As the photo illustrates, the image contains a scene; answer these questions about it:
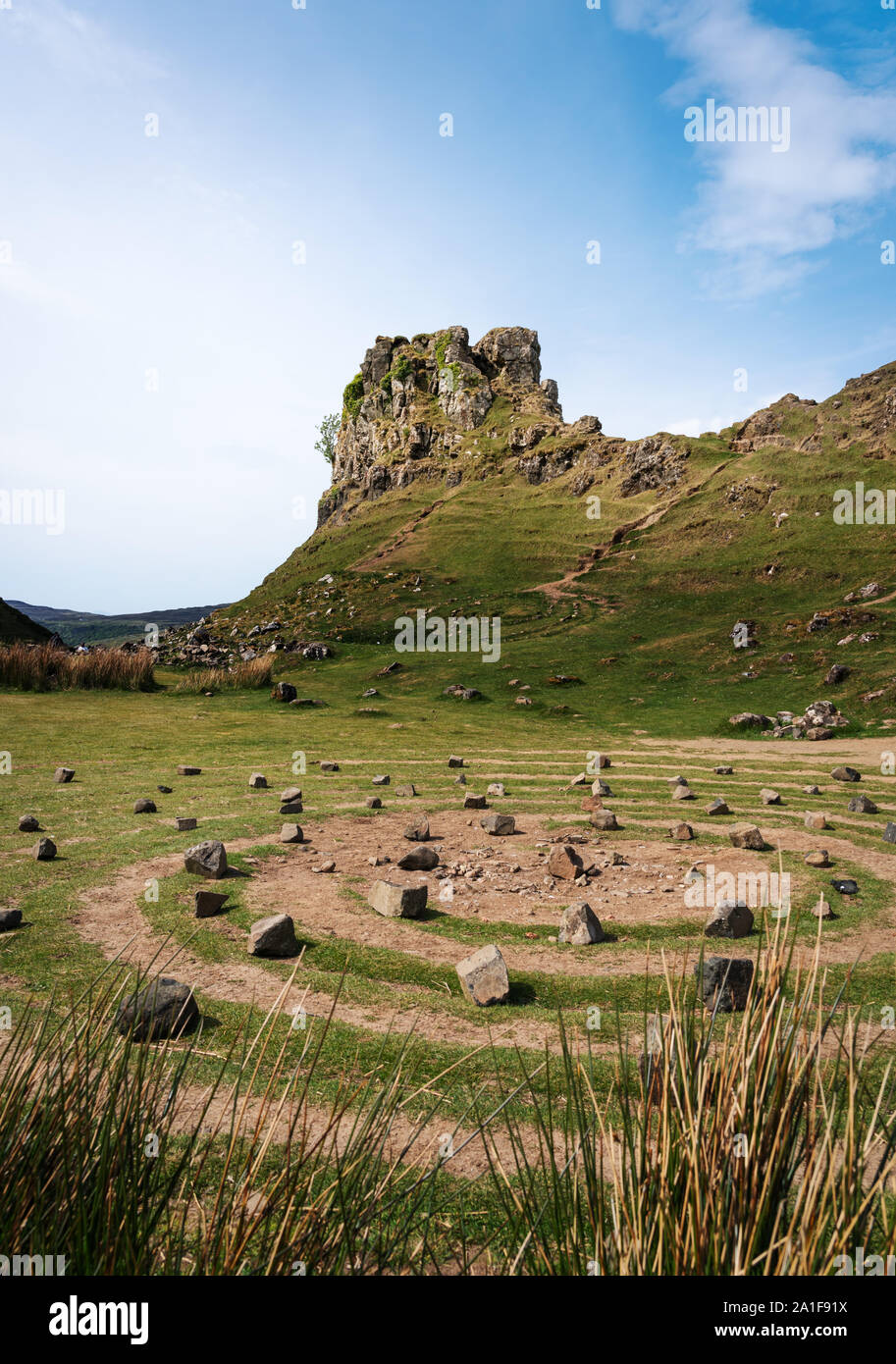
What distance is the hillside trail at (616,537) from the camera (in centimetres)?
5434

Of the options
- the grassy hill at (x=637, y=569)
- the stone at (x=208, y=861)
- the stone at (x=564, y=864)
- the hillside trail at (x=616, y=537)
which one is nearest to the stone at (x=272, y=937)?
the stone at (x=208, y=861)

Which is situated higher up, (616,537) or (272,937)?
(616,537)

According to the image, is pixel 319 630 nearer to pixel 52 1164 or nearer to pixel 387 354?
pixel 52 1164

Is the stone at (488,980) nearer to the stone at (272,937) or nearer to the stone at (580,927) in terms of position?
the stone at (580,927)

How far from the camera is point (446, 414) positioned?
101062mm

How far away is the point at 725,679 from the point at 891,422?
4072 centimetres

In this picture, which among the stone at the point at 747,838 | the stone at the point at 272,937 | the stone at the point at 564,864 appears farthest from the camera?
the stone at the point at 747,838

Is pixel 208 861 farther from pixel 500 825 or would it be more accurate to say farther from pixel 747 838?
pixel 747 838

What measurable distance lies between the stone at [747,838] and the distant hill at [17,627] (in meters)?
39.2

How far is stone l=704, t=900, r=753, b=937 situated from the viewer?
7.10 meters

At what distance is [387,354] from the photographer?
121000 mm

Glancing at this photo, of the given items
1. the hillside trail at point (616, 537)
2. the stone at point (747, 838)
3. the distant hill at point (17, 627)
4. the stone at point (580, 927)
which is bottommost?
the stone at point (580, 927)

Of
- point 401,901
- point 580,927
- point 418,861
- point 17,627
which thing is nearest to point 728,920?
point 580,927

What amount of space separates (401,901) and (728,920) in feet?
11.1
